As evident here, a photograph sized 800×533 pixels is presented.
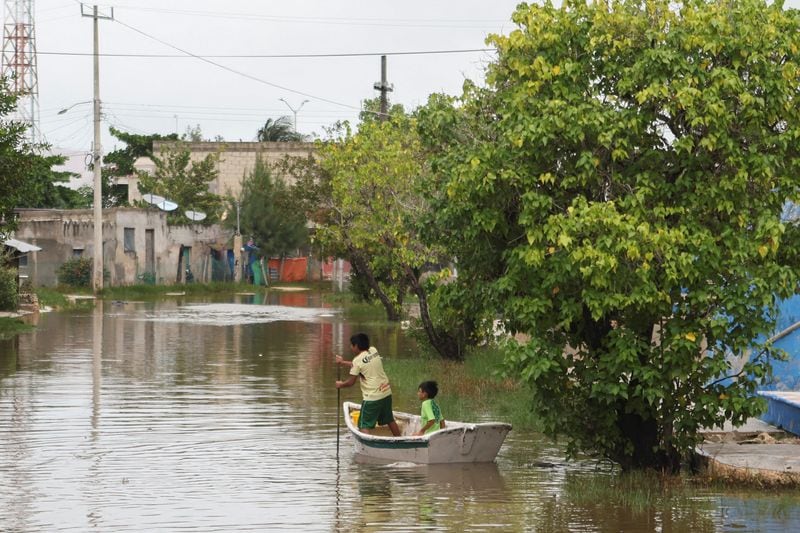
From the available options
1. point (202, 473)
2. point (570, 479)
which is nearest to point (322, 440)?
point (202, 473)

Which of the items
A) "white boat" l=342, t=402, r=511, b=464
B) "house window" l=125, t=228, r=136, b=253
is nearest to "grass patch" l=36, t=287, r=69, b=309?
"house window" l=125, t=228, r=136, b=253

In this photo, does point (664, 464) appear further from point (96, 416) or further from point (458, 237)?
point (96, 416)

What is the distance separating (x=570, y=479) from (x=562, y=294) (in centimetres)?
222

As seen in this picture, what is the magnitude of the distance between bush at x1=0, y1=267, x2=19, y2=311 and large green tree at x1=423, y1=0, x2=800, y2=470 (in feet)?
91.9

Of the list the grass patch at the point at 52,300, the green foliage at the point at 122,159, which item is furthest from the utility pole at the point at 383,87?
the green foliage at the point at 122,159

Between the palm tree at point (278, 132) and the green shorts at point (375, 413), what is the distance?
7036 cm

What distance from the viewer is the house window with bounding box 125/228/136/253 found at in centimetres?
6694

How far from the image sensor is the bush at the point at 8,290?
3881 cm

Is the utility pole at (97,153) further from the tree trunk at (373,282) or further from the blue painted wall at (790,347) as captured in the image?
the blue painted wall at (790,347)

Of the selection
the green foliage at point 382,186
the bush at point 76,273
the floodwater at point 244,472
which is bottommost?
the floodwater at point 244,472

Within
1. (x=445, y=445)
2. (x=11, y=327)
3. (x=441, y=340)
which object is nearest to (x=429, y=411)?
(x=445, y=445)

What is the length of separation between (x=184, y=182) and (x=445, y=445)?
61837 mm

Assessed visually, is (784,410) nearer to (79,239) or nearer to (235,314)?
(235,314)

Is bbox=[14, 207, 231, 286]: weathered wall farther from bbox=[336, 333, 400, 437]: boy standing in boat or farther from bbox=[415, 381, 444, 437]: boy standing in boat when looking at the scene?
bbox=[415, 381, 444, 437]: boy standing in boat
